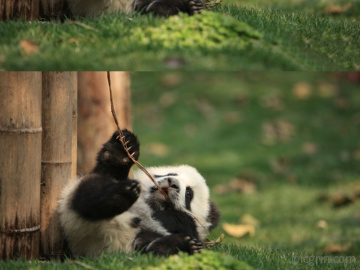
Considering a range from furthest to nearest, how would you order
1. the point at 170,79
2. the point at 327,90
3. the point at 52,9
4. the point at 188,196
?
the point at 170,79 → the point at 327,90 → the point at 52,9 → the point at 188,196

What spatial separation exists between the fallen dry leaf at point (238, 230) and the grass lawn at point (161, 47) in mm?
2502

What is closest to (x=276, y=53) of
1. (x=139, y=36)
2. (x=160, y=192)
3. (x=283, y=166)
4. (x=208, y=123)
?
(x=139, y=36)

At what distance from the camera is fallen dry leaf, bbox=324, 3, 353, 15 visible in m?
7.11

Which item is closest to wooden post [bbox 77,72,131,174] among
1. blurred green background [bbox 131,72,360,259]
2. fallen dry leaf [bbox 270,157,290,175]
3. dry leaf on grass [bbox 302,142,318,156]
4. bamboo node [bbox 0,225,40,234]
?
blurred green background [bbox 131,72,360,259]

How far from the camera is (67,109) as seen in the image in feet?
15.0

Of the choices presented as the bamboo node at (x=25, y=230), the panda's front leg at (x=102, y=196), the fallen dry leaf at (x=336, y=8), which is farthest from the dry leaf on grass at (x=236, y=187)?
the bamboo node at (x=25, y=230)

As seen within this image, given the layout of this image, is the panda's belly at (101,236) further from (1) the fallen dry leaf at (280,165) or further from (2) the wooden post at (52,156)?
(1) the fallen dry leaf at (280,165)

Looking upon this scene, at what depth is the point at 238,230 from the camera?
6.83 metres

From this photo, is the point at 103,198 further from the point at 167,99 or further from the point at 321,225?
the point at 167,99

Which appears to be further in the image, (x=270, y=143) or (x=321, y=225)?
(x=270, y=143)

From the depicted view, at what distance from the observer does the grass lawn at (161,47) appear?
4.44 meters

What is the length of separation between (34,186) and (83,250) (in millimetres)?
588

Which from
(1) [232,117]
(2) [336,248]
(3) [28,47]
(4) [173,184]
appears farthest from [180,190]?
(1) [232,117]

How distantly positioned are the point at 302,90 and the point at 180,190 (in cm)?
769
